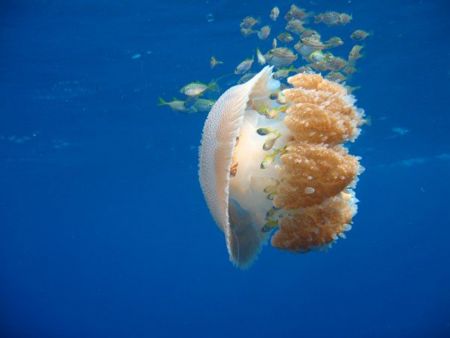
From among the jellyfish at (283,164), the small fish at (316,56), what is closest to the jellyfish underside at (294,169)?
the jellyfish at (283,164)

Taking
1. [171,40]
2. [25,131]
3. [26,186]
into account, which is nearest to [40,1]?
[171,40]

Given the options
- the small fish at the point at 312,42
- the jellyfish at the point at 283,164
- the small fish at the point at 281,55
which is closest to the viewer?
the jellyfish at the point at 283,164

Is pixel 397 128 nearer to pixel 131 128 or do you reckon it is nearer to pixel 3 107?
pixel 131 128

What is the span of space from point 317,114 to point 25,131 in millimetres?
17345

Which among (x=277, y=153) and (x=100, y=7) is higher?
(x=277, y=153)

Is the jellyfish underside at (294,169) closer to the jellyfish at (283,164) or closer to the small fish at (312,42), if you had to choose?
the jellyfish at (283,164)

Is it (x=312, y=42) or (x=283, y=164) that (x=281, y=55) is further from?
(x=283, y=164)

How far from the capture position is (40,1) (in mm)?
9750

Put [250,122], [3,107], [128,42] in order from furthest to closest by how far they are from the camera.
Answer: [3,107], [128,42], [250,122]

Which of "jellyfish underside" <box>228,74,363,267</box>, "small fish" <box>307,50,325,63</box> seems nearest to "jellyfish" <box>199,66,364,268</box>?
"jellyfish underside" <box>228,74,363,267</box>

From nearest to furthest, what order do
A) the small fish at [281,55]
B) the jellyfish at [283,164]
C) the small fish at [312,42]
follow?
the jellyfish at [283,164] → the small fish at [312,42] → the small fish at [281,55]

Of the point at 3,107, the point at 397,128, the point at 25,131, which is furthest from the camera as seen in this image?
the point at 397,128

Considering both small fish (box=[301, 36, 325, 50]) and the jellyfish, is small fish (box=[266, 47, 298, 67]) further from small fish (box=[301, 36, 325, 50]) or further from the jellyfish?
the jellyfish

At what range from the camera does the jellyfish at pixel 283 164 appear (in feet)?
7.51
